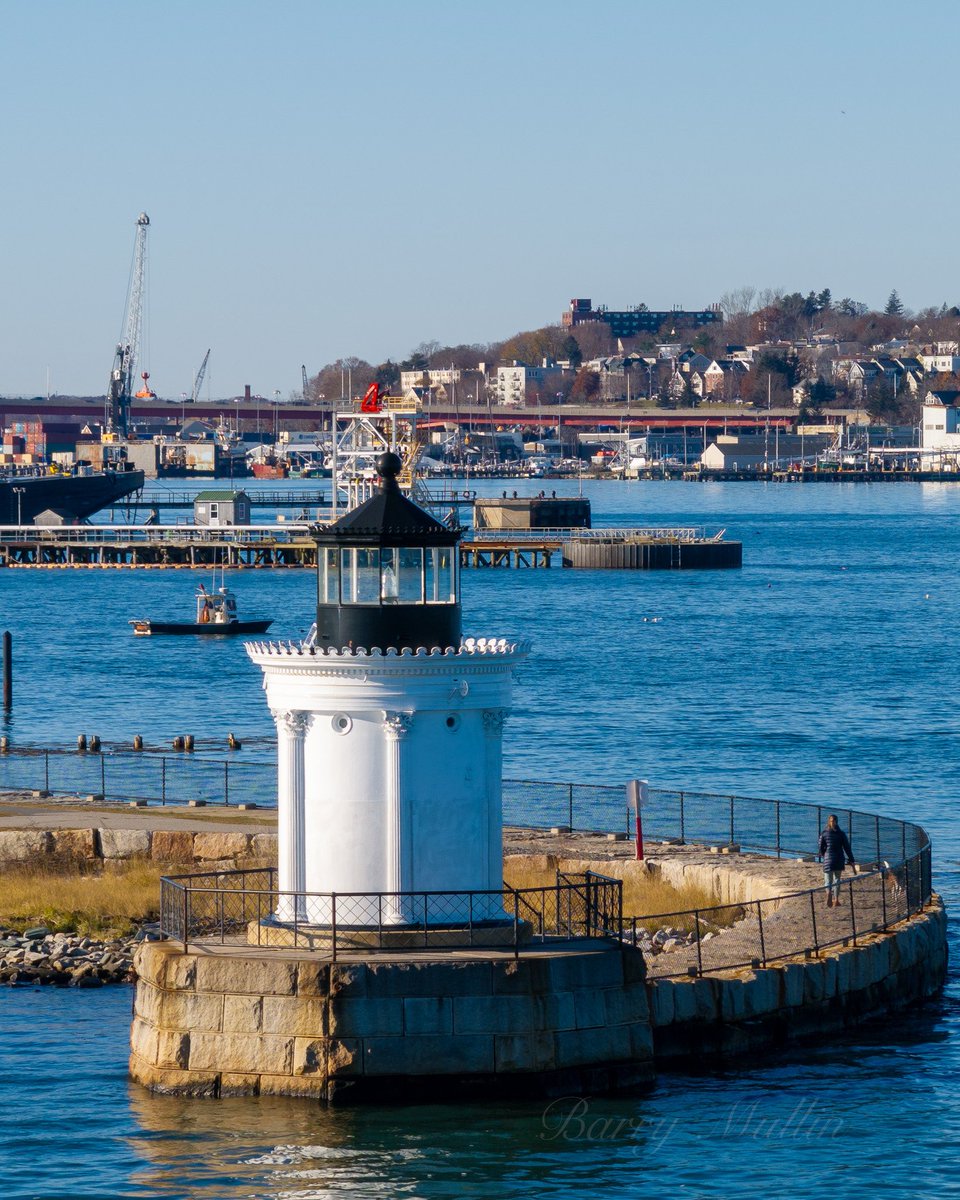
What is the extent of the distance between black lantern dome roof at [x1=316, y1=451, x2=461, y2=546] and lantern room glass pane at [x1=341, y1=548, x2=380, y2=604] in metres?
0.11

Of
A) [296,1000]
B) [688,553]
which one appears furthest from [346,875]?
[688,553]

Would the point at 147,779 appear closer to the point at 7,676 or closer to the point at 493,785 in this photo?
the point at 493,785

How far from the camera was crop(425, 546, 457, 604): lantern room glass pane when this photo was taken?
68.5 ft

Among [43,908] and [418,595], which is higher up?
[418,595]

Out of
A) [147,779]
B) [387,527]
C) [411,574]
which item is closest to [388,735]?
[411,574]

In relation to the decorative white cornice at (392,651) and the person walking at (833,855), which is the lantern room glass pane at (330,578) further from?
the person walking at (833,855)

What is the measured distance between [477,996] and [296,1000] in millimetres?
1589

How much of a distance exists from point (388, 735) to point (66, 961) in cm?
850

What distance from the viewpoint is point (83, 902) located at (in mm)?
29844

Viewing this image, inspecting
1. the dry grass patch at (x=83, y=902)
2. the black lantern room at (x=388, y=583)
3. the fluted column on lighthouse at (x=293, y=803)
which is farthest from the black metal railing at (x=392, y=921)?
the dry grass patch at (x=83, y=902)

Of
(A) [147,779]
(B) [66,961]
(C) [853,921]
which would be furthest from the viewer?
(A) [147,779]

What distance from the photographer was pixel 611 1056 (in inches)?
815

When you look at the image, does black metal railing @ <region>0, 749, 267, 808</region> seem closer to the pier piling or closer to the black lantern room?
the black lantern room

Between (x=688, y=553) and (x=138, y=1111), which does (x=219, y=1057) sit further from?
(x=688, y=553)
